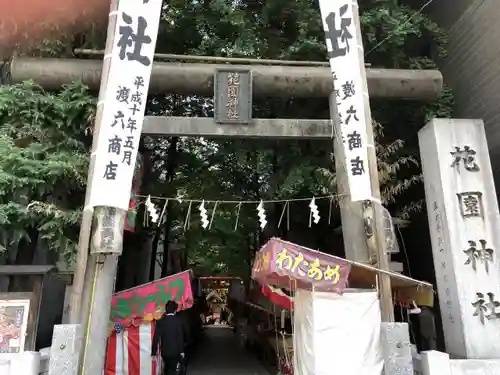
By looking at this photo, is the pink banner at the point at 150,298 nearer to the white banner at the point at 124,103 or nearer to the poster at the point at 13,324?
the poster at the point at 13,324

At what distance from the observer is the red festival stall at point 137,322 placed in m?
8.23

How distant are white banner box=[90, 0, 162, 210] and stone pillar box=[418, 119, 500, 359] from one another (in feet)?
17.4

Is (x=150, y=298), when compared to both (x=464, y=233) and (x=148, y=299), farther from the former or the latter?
(x=464, y=233)

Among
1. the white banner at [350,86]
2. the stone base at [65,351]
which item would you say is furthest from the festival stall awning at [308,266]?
the stone base at [65,351]

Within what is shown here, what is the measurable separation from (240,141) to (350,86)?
11.4ft

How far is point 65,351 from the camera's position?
6.60 metres

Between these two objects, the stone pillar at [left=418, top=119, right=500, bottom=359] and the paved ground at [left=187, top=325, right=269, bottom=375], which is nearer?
the stone pillar at [left=418, top=119, right=500, bottom=359]

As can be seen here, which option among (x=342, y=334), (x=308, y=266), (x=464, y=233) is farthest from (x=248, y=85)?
(x=342, y=334)

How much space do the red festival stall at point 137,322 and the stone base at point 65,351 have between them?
4.77ft

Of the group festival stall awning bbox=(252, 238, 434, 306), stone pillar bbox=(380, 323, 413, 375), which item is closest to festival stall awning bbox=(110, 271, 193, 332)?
festival stall awning bbox=(252, 238, 434, 306)

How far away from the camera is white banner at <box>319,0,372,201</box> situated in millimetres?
7512

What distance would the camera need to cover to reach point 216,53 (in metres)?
10.4

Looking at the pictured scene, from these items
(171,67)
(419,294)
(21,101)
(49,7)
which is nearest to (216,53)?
(171,67)

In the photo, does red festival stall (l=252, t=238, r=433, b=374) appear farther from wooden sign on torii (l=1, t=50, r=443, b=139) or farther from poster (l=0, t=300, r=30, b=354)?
poster (l=0, t=300, r=30, b=354)
